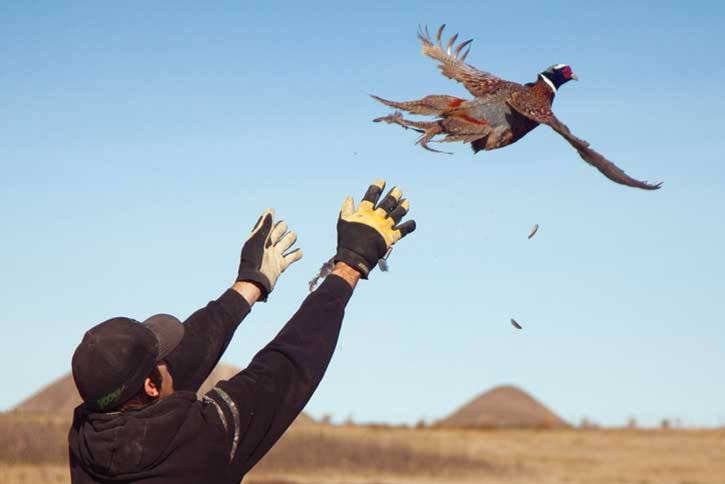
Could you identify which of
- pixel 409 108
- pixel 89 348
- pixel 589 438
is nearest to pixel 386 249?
pixel 89 348

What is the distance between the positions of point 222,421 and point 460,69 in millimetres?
4081

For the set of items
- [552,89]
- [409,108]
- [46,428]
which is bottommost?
[46,428]

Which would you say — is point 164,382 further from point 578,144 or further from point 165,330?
point 578,144

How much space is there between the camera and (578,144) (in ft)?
19.5

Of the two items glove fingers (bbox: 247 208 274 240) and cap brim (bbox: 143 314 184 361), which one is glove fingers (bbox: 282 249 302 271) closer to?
glove fingers (bbox: 247 208 274 240)

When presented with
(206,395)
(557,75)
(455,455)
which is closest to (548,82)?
(557,75)

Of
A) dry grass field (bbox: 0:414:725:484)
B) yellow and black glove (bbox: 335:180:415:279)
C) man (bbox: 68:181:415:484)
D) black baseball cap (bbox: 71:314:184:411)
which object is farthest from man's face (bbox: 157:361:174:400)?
dry grass field (bbox: 0:414:725:484)

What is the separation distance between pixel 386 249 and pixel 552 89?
297 cm

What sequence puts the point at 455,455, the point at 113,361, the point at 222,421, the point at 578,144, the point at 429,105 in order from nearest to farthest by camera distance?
the point at 113,361
the point at 222,421
the point at 578,144
the point at 429,105
the point at 455,455

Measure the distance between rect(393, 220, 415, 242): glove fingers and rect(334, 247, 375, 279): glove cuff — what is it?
162mm

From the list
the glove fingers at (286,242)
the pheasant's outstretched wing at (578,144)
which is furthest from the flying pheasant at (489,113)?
the glove fingers at (286,242)

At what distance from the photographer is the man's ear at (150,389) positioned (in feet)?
12.8

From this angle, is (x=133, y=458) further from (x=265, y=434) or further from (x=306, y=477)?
(x=306, y=477)

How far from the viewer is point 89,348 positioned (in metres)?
3.74
